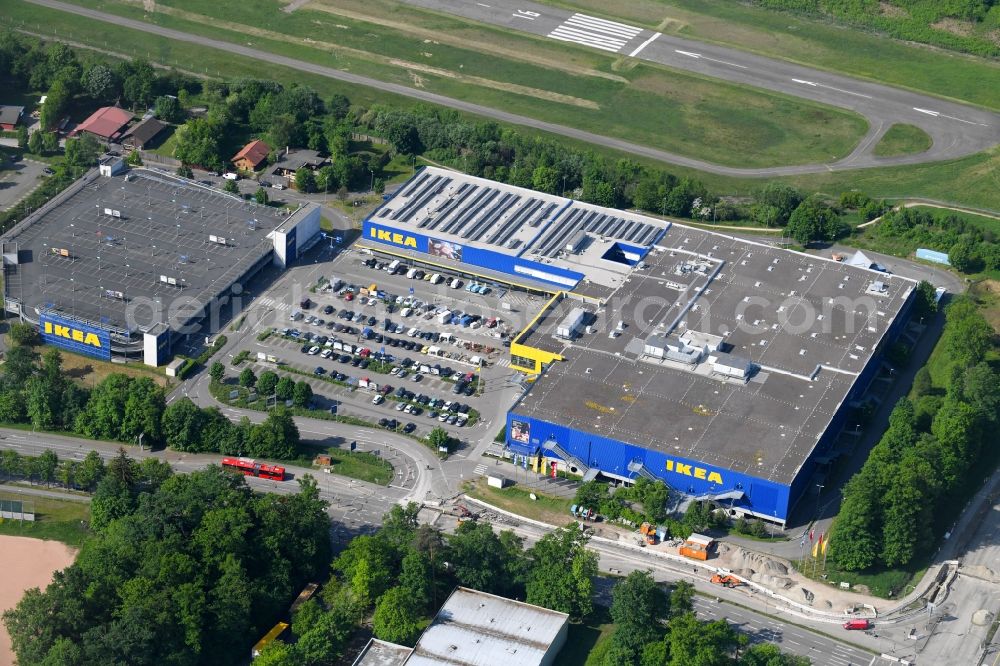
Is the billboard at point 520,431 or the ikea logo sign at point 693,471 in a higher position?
the ikea logo sign at point 693,471

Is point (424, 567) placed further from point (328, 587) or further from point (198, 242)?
point (198, 242)

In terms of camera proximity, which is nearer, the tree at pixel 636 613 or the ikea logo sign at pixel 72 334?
the tree at pixel 636 613

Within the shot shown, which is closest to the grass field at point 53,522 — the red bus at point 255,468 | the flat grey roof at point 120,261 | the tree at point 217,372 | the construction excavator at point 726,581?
the red bus at point 255,468

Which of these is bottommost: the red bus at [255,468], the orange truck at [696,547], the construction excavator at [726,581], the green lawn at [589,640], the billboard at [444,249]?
the red bus at [255,468]

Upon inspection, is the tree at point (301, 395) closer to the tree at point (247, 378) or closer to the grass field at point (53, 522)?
the tree at point (247, 378)

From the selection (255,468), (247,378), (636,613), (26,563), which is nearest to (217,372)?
(247,378)

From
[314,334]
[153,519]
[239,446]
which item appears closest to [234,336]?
[314,334]

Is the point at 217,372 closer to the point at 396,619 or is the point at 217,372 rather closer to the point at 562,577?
the point at 396,619
